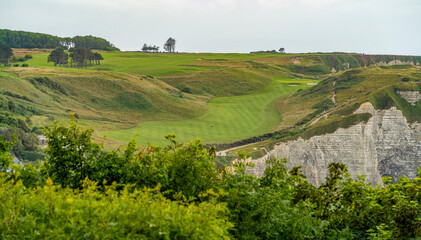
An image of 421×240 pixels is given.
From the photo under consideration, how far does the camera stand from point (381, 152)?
7450 cm

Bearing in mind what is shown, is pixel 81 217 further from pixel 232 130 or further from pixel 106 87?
pixel 106 87

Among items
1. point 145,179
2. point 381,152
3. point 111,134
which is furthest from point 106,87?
point 145,179

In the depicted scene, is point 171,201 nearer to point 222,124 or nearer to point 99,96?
point 222,124

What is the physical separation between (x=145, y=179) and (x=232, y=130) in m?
77.1

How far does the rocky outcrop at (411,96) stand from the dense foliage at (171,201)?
68.7 meters

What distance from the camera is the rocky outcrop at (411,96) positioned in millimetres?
81500

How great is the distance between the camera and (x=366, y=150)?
242 ft

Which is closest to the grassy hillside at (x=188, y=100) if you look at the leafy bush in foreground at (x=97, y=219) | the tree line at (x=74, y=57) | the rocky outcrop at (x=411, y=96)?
the tree line at (x=74, y=57)

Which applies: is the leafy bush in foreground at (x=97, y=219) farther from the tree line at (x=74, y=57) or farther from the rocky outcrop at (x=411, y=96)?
the tree line at (x=74, y=57)

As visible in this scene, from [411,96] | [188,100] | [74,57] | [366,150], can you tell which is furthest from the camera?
[74,57]

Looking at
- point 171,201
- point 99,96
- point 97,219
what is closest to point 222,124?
point 99,96

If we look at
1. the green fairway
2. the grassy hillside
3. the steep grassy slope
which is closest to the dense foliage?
the grassy hillside

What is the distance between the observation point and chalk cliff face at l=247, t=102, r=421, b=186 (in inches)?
2820

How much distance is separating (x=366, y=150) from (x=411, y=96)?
57.0 ft
